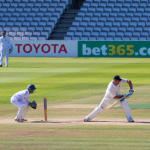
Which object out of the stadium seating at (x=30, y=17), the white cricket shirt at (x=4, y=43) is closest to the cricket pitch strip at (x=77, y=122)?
the white cricket shirt at (x=4, y=43)

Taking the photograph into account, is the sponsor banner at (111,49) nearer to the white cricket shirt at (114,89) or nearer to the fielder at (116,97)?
the fielder at (116,97)

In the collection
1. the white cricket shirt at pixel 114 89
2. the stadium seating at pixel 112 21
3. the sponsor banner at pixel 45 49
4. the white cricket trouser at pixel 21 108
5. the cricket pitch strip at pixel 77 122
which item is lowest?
the cricket pitch strip at pixel 77 122

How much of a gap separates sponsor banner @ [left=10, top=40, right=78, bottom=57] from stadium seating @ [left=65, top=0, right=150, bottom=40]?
2.58 metres

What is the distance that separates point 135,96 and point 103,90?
195cm

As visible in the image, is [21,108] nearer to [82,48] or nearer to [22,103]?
[22,103]

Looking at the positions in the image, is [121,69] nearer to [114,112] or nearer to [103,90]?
[103,90]

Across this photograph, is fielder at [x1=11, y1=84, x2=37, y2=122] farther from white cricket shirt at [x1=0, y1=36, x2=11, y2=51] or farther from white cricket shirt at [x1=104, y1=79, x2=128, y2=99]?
white cricket shirt at [x1=0, y1=36, x2=11, y2=51]

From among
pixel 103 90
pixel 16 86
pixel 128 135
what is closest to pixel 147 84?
pixel 103 90

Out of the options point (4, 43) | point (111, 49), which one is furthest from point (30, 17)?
point (4, 43)

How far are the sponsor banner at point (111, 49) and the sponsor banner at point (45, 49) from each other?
685 millimetres

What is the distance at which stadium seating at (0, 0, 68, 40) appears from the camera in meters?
48.2

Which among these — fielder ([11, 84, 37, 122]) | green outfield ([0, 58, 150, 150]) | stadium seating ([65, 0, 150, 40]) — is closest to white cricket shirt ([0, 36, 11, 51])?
green outfield ([0, 58, 150, 150])

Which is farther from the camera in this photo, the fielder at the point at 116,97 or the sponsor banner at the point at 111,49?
the sponsor banner at the point at 111,49

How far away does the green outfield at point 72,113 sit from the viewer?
1290 centimetres
